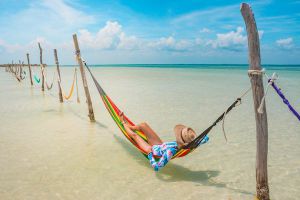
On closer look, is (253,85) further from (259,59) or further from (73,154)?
(73,154)

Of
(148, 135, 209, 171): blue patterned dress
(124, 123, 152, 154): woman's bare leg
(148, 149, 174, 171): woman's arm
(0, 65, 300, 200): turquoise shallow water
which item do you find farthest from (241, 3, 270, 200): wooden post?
(124, 123, 152, 154): woman's bare leg

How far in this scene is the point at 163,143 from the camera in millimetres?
3719

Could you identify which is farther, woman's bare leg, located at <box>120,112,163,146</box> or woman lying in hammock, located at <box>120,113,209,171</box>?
woman's bare leg, located at <box>120,112,163,146</box>

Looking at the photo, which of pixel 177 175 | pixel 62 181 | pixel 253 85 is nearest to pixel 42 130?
pixel 62 181

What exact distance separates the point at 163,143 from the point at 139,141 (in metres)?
0.48

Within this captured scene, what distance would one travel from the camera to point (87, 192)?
3271 millimetres

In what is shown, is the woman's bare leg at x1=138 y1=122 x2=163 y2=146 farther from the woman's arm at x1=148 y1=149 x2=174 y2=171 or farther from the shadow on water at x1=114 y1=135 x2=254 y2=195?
the woman's arm at x1=148 y1=149 x2=174 y2=171

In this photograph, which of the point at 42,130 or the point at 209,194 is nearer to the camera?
the point at 209,194

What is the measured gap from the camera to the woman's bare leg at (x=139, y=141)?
382cm

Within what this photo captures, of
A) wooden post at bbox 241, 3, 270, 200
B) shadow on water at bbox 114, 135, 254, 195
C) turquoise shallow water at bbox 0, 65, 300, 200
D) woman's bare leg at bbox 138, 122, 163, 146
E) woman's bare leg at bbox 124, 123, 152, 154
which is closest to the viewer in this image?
wooden post at bbox 241, 3, 270, 200

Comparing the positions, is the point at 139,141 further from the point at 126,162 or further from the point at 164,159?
the point at 164,159

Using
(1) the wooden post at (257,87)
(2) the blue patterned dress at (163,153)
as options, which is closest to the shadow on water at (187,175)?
(2) the blue patterned dress at (163,153)

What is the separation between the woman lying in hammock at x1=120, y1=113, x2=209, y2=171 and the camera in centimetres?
335

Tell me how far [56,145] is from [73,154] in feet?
2.11
